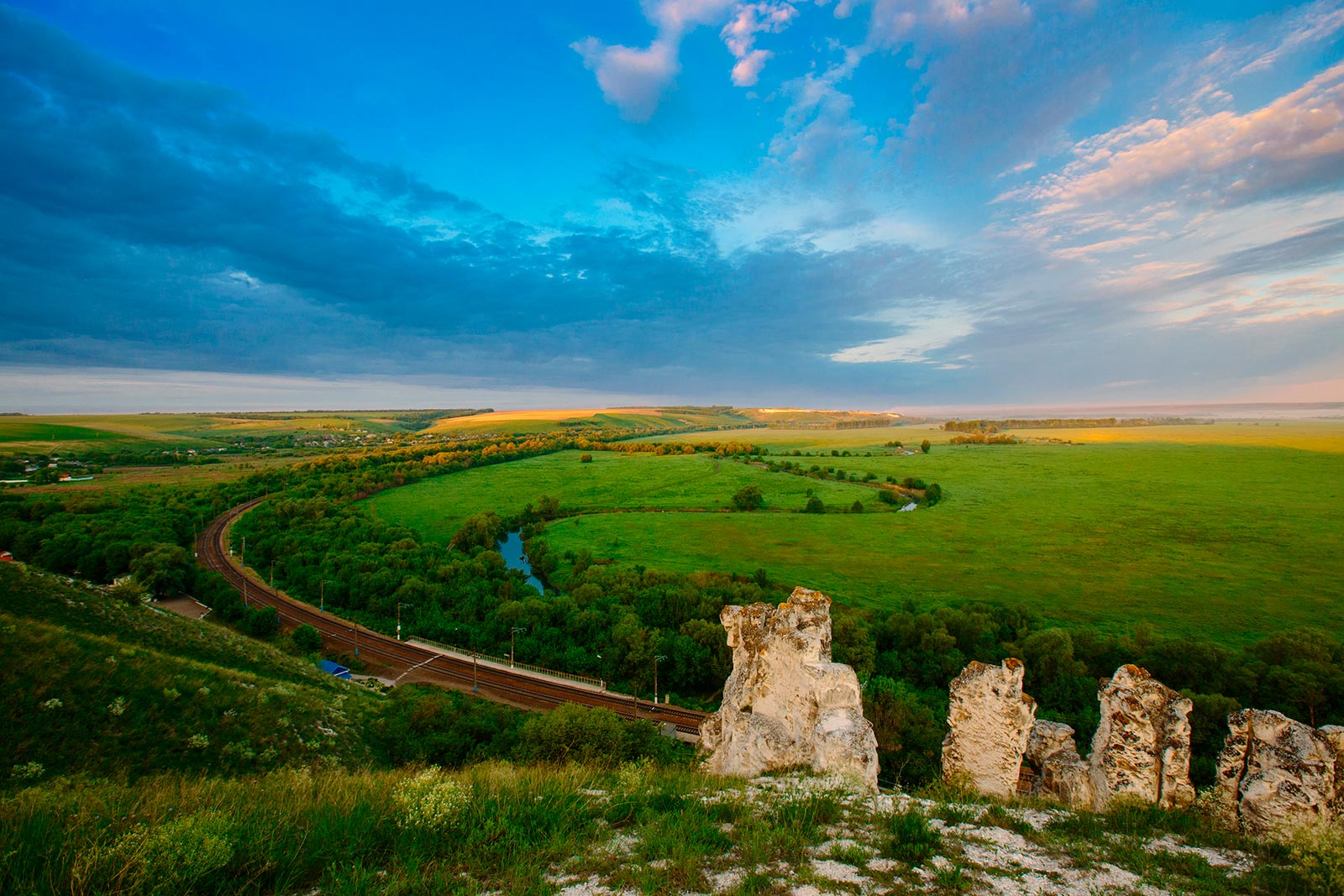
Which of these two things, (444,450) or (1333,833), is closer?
(1333,833)

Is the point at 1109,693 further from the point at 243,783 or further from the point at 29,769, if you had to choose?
the point at 29,769

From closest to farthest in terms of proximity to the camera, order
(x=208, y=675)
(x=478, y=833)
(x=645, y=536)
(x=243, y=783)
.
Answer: (x=478, y=833) < (x=243, y=783) < (x=208, y=675) < (x=645, y=536)

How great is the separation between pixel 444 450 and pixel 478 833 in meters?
167

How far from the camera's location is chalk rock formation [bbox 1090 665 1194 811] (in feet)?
41.4

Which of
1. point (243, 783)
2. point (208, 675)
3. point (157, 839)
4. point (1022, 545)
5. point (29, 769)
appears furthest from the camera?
point (1022, 545)

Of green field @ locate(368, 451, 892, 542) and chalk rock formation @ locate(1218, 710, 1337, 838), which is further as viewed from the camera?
green field @ locate(368, 451, 892, 542)

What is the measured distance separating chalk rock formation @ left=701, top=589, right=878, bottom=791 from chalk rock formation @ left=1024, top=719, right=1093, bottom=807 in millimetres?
5457

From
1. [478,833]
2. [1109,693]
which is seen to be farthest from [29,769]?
[1109,693]

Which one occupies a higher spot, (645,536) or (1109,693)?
(1109,693)

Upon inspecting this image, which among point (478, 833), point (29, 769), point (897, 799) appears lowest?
point (29, 769)

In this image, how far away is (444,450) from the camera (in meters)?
160

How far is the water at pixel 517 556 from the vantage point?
68000 mm

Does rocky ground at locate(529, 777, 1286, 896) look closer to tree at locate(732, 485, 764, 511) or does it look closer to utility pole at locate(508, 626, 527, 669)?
utility pole at locate(508, 626, 527, 669)

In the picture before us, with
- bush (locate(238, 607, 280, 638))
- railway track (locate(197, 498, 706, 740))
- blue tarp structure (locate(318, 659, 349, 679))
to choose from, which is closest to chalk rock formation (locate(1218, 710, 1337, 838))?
railway track (locate(197, 498, 706, 740))
